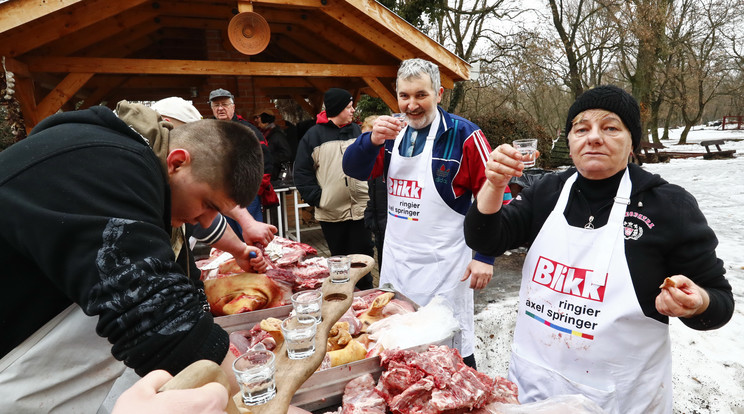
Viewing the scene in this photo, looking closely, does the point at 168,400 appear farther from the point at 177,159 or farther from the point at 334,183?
the point at 334,183

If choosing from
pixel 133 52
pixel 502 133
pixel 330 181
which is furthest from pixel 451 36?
pixel 330 181

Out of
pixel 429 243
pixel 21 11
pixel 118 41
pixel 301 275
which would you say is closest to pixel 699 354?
pixel 429 243

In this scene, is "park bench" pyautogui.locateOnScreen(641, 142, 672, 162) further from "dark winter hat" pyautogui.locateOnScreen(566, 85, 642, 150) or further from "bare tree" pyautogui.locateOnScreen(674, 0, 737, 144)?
"dark winter hat" pyautogui.locateOnScreen(566, 85, 642, 150)

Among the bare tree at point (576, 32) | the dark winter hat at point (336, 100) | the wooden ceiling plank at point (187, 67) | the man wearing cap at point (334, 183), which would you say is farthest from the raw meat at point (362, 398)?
the bare tree at point (576, 32)

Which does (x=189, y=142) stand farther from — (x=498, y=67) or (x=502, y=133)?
(x=498, y=67)

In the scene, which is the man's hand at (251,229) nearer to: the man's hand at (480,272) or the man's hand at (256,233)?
the man's hand at (256,233)

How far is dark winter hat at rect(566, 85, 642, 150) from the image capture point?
1.71 metres

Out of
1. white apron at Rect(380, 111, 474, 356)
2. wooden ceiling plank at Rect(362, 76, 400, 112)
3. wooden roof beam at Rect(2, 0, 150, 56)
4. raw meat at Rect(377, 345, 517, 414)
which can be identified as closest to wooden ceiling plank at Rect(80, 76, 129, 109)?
wooden roof beam at Rect(2, 0, 150, 56)

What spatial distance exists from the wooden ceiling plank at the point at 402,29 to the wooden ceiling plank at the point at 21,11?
10.7 ft

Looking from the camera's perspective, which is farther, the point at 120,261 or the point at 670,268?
the point at 670,268

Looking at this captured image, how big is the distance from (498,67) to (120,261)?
1710 centimetres

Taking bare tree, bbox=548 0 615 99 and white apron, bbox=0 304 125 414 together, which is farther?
bare tree, bbox=548 0 615 99

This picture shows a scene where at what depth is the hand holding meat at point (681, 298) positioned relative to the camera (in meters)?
1.43

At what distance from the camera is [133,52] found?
7.84m
